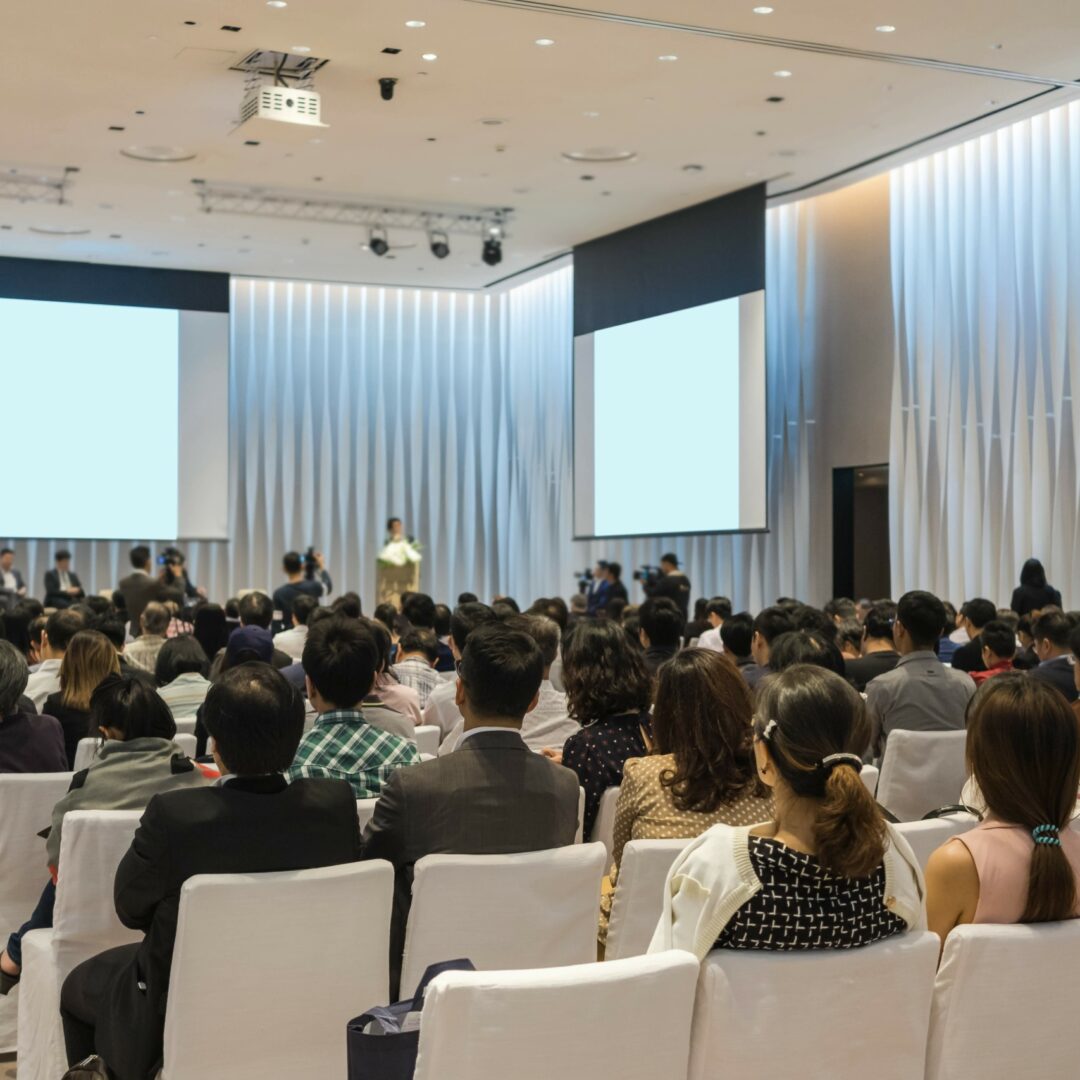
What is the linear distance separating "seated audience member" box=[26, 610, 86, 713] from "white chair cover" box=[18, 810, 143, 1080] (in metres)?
2.75

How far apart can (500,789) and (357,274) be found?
14.9 metres

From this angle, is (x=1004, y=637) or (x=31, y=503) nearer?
(x=1004, y=637)

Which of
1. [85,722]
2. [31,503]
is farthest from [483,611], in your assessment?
[31,503]

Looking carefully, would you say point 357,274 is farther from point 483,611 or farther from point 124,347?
point 483,611

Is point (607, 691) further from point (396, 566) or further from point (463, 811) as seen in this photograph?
point (396, 566)

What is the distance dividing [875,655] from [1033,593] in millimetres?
4797

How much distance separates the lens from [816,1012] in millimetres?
2129

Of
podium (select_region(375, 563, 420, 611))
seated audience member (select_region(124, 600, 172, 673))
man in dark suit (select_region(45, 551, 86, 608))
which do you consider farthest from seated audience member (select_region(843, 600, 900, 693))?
man in dark suit (select_region(45, 551, 86, 608))

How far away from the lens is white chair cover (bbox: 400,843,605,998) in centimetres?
279

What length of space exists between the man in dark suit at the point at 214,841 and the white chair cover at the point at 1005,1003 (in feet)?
3.95

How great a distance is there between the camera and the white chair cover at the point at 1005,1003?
2223 millimetres

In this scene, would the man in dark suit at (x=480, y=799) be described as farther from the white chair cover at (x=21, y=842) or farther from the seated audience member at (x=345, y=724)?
the white chair cover at (x=21, y=842)

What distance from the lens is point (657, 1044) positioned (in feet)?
6.60

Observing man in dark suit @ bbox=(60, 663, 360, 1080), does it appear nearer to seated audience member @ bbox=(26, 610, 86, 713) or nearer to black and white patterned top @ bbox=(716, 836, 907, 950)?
black and white patterned top @ bbox=(716, 836, 907, 950)
